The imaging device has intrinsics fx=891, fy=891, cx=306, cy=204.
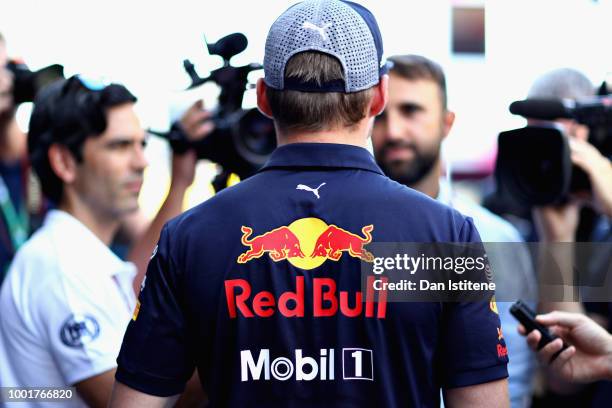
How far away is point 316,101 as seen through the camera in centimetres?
138

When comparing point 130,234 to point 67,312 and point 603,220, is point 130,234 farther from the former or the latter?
point 603,220

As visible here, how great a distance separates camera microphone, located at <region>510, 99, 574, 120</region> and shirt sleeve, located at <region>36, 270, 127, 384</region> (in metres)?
1.21

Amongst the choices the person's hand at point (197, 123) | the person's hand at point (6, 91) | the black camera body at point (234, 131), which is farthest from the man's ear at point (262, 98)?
the person's hand at point (6, 91)

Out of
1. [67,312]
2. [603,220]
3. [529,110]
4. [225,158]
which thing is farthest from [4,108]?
[603,220]

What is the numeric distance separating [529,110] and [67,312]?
4.31 feet

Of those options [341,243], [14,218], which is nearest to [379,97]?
[341,243]

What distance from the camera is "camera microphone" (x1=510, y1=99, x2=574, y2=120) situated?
2.40 metres

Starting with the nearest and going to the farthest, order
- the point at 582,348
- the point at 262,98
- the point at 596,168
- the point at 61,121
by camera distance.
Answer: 1. the point at 262,98
2. the point at 582,348
3. the point at 596,168
4. the point at 61,121

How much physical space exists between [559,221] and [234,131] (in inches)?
37.3

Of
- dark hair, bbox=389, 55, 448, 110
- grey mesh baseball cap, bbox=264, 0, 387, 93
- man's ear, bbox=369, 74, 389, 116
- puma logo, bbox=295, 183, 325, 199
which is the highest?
grey mesh baseball cap, bbox=264, 0, 387, 93

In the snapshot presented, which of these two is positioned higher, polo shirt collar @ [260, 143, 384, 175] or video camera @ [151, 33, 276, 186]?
polo shirt collar @ [260, 143, 384, 175]

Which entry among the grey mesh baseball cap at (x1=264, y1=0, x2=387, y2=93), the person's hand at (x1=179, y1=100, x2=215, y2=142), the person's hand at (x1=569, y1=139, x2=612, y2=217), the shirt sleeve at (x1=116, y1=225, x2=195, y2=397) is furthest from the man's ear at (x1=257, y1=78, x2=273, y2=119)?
the person's hand at (x1=569, y1=139, x2=612, y2=217)

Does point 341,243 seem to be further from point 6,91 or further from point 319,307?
point 6,91

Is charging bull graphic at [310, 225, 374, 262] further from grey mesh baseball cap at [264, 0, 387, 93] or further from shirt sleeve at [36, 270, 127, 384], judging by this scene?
shirt sleeve at [36, 270, 127, 384]
